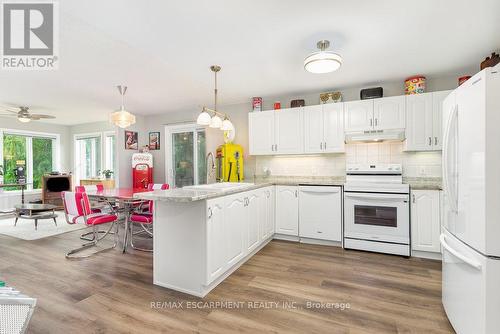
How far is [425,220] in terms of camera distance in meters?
3.15

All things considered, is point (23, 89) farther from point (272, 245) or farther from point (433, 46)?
point (433, 46)

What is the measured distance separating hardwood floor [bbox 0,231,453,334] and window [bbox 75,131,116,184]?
3870 mm

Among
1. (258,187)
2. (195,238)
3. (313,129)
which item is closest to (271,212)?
(258,187)

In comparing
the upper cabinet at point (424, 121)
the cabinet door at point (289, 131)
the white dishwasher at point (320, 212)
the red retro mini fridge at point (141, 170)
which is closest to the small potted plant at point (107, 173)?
the red retro mini fridge at point (141, 170)

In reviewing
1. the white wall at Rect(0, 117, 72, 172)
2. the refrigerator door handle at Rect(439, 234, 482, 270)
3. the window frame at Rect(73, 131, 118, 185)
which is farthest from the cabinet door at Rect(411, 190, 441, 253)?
the white wall at Rect(0, 117, 72, 172)

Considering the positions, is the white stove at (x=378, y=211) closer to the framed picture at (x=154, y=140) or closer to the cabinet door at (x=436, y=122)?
the cabinet door at (x=436, y=122)

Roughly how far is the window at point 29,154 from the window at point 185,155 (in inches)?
149

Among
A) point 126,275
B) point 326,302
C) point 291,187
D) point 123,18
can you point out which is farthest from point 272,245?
point 123,18

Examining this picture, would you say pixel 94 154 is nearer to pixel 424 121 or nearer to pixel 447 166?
pixel 424 121

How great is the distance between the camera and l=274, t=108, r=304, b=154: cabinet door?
13.4 feet

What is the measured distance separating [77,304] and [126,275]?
0.59 meters

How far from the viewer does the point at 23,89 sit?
398cm

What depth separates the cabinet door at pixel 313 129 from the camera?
155 inches

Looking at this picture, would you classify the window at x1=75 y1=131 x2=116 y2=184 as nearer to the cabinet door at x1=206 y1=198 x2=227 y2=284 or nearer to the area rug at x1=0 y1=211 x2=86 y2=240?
the area rug at x1=0 y1=211 x2=86 y2=240
